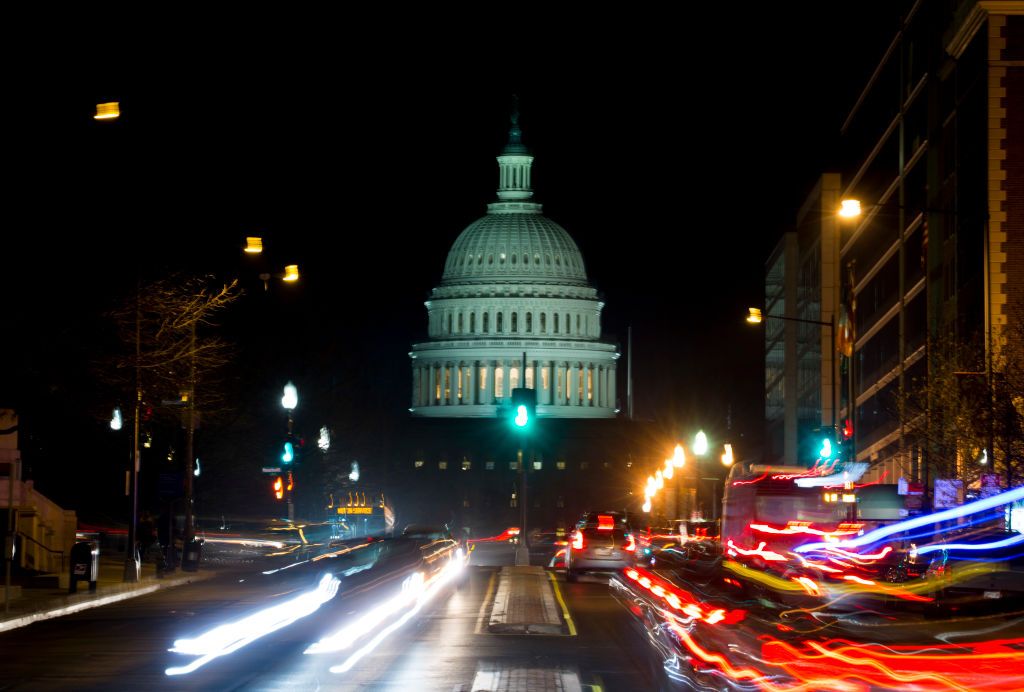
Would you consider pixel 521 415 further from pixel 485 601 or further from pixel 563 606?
pixel 563 606

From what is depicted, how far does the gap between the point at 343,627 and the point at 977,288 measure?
37.0 meters

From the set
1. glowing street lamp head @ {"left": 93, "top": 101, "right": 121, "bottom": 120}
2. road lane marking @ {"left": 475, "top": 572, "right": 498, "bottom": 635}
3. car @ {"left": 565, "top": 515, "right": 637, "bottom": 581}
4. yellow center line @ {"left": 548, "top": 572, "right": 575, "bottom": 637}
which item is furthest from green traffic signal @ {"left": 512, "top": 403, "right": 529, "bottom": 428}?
glowing street lamp head @ {"left": 93, "top": 101, "right": 121, "bottom": 120}

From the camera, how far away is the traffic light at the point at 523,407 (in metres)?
49.6

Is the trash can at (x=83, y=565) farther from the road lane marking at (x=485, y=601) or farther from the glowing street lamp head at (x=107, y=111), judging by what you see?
the glowing street lamp head at (x=107, y=111)

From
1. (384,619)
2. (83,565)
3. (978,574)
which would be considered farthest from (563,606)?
(978,574)

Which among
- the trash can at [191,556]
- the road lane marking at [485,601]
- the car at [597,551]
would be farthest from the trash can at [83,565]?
the car at [597,551]

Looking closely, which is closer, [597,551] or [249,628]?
[249,628]

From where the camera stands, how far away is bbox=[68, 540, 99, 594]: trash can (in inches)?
1459

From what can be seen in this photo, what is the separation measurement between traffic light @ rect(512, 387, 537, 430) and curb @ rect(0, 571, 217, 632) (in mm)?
9794

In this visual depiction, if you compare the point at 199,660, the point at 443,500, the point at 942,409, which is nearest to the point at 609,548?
the point at 942,409

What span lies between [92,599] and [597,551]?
43.8 feet

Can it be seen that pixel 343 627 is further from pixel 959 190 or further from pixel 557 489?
pixel 557 489

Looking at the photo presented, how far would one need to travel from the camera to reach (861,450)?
92562 millimetres

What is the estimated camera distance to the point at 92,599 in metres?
35.0
